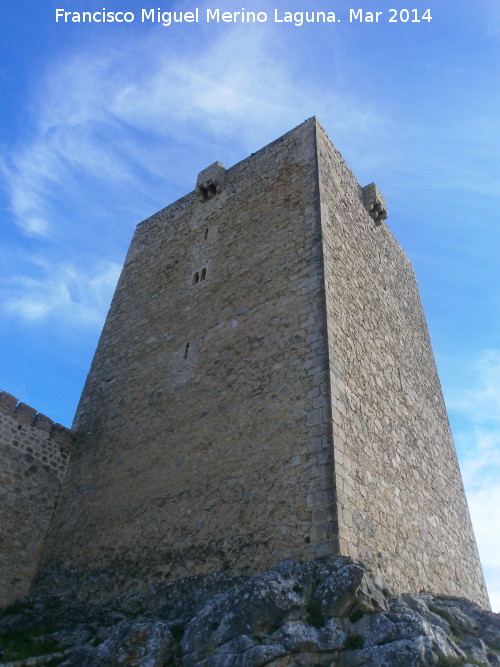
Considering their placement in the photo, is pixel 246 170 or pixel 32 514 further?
pixel 246 170

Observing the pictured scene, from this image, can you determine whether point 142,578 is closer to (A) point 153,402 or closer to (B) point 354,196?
(A) point 153,402

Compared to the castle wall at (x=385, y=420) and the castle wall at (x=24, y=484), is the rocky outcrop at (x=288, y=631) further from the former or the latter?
the castle wall at (x=24, y=484)

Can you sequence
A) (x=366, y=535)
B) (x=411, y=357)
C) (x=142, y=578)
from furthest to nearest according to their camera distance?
(x=411, y=357), (x=142, y=578), (x=366, y=535)

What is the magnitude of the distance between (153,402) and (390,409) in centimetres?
413

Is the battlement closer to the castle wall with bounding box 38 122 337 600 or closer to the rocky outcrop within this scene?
the castle wall with bounding box 38 122 337 600

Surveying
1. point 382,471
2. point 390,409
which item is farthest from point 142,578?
point 390,409

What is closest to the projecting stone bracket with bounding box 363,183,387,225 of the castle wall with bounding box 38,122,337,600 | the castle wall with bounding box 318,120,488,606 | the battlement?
the castle wall with bounding box 318,120,488,606

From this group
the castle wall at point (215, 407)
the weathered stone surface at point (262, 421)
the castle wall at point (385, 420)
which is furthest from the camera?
the castle wall at point (385, 420)

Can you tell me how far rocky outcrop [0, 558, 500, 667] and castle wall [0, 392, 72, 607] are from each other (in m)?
2.15

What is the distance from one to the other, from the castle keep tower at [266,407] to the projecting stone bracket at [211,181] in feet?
0.19

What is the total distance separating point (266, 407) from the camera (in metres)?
8.41

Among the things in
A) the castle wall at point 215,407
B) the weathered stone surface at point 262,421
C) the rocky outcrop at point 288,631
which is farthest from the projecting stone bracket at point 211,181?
the rocky outcrop at point 288,631

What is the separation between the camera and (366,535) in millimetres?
7387

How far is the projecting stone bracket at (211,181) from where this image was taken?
42.9 ft
